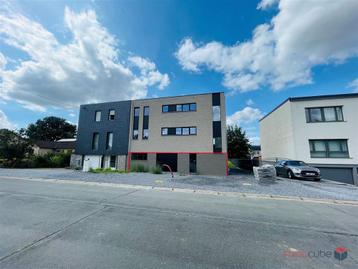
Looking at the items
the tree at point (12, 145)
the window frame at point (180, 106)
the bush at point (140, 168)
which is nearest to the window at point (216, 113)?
the window frame at point (180, 106)

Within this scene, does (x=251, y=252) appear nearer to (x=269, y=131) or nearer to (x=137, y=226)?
(x=137, y=226)

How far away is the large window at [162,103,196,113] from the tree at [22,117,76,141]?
50.2 metres

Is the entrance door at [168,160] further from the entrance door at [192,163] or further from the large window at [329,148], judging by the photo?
the large window at [329,148]

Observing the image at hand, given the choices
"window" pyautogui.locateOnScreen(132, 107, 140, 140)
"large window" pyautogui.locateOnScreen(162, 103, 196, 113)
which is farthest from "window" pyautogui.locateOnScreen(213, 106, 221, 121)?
"window" pyautogui.locateOnScreen(132, 107, 140, 140)

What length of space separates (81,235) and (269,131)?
24.7m

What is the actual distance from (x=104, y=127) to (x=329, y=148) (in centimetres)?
2554

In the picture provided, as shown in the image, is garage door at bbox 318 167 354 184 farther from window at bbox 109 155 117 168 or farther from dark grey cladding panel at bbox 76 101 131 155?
window at bbox 109 155 117 168

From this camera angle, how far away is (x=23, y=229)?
12.7 ft

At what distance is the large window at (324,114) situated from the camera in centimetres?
1577

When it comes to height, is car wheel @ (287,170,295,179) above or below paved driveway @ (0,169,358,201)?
above

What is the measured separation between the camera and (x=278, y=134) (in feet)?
65.8

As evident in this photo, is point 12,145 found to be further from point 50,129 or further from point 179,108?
point 50,129

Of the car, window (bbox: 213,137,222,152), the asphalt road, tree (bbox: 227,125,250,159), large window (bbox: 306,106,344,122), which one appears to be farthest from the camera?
tree (bbox: 227,125,250,159)

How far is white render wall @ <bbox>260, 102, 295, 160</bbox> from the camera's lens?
56.1 feet
